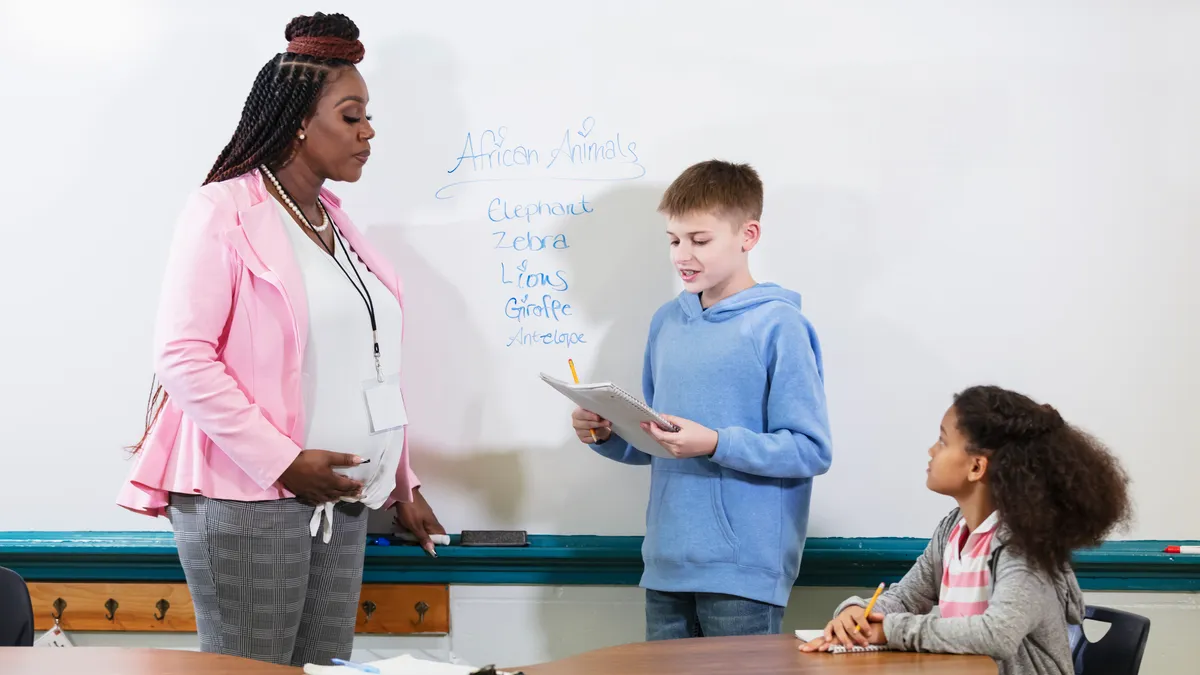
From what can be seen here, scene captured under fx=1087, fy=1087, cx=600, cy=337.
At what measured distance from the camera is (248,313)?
1906 millimetres

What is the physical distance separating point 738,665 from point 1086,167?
1478 millimetres

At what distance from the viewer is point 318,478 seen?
1.91m

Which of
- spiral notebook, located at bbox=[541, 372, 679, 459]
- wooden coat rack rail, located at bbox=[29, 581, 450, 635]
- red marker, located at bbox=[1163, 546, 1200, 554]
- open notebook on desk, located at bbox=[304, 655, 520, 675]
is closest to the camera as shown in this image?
Answer: open notebook on desk, located at bbox=[304, 655, 520, 675]

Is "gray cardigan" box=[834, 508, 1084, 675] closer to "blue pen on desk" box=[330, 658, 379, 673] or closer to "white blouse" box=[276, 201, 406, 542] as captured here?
"blue pen on desk" box=[330, 658, 379, 673]

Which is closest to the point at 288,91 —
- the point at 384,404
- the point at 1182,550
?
the point at 384,404

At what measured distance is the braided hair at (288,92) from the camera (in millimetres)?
2027

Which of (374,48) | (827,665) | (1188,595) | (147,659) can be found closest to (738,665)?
(827,665)

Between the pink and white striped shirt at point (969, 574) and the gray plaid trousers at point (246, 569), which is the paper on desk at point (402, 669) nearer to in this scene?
the gray plaid trousers at point (246, 569)

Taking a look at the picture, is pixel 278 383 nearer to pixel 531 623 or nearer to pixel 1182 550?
pixel 531 623

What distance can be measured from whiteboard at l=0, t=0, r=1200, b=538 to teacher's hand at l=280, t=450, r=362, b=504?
1.77 ft

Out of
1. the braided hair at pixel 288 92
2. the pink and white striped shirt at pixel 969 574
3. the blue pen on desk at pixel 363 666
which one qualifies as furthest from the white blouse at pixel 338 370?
the pink and white striped shirt at pixel 969 574

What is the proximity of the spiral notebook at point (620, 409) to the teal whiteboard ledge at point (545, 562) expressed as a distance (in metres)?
0.46

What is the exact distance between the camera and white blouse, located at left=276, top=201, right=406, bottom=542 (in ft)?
6.48

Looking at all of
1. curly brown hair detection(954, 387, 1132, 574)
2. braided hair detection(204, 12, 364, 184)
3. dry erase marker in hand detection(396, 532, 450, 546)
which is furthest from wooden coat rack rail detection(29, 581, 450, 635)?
curly brown hair detection(954, 387, 1132, 574)
